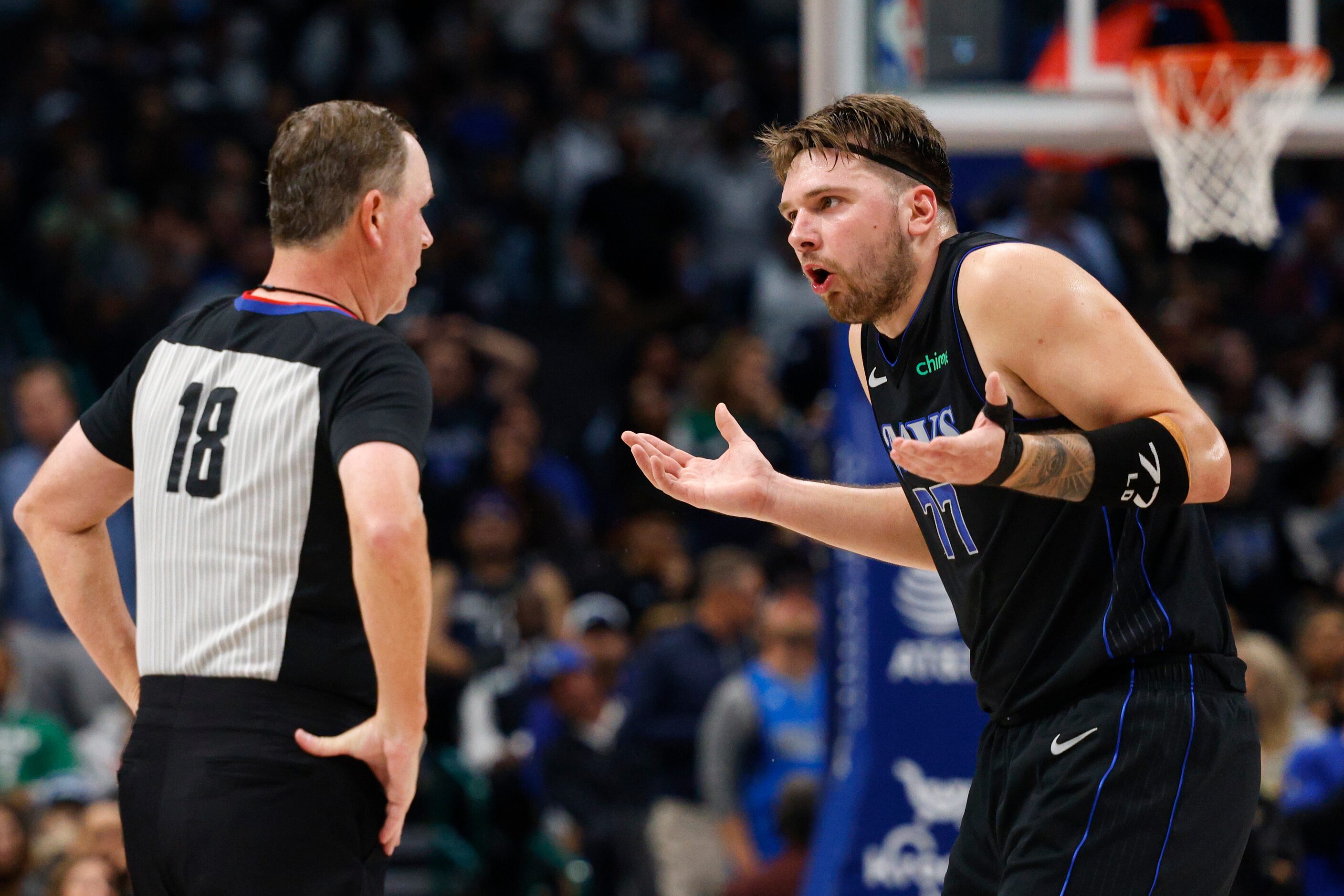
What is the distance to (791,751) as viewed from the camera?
930 centimetres

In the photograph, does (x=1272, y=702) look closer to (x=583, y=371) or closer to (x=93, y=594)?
(x=93, y=594)

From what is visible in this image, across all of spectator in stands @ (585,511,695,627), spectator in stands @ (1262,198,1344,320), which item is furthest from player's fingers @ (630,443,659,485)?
spectator in stands @ (1262,198,1344,320)

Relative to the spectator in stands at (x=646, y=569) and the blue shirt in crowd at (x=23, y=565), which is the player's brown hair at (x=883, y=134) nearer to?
the spectator in stands at (x=646, y=569)

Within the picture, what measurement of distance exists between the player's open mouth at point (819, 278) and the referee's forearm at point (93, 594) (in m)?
1.80

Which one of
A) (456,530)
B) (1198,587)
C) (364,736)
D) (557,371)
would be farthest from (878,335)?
(557,371)

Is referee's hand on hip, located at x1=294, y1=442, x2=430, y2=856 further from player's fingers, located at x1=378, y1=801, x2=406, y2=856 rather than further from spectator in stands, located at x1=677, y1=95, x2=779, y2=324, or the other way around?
spectator in stands, located at x1=677, y1=95, x2=779, y2=324

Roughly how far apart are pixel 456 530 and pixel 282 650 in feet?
25.8

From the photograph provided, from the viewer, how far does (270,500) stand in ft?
11.3

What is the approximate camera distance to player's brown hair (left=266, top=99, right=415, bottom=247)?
3658 mm

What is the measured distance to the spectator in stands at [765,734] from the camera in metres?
9.10

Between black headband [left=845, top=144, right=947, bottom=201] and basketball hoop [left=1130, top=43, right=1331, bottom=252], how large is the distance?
3.85 meters

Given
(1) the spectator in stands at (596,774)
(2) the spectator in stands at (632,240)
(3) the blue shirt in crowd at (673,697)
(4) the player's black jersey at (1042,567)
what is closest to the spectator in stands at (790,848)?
(1) the spectator in stands at (596,774)

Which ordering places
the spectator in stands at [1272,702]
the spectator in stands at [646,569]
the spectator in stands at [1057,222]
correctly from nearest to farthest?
the spectator in stands at [1272,702] < the spectator in stands at [1057,222] < the spectator in stands at [646,569]

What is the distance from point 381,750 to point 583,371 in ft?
34.6
